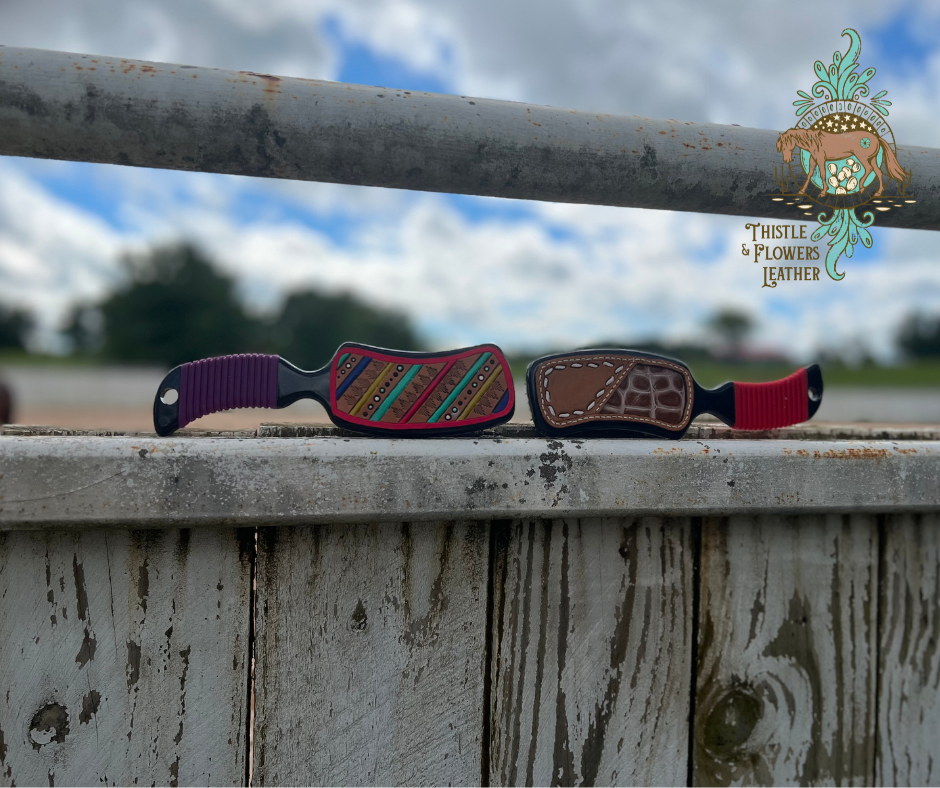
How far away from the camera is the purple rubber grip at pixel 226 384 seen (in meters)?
0.68

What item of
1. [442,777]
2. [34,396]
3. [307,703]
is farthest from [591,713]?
[34,396]

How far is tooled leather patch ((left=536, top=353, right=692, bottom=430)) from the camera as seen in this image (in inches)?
28.9

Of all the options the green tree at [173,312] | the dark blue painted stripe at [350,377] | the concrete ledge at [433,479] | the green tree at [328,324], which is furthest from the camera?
the green tree at [328,324]

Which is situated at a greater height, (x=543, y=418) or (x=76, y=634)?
(x=543, y=418)

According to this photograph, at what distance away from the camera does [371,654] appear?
27.3 inches

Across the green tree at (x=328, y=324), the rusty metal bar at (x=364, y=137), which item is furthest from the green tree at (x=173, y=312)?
the rusty metal bar at (x=364, y=137)

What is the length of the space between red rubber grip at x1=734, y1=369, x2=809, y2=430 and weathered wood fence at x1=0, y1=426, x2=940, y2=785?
0.06 metres

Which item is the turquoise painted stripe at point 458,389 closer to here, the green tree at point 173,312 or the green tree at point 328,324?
the green tree at point 173,312

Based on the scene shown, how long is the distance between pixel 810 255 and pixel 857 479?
354 mm

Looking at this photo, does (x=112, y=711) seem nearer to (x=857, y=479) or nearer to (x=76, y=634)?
(x=76, y=634)

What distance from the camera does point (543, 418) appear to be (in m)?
0.73

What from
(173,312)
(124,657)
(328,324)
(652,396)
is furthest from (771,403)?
(328,324)

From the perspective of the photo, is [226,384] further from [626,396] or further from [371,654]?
[626,396]

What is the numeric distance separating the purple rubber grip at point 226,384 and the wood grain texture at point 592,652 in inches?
12.7
